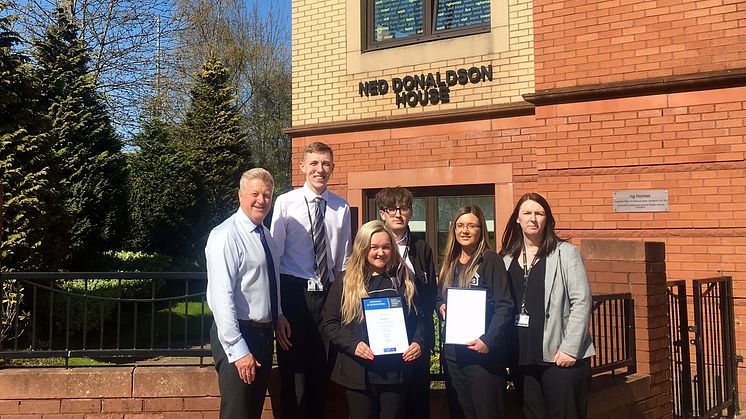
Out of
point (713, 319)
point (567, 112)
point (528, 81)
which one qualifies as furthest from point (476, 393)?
point (528, 81)

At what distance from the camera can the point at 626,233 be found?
7035mm

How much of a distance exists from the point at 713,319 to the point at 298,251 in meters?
4.66

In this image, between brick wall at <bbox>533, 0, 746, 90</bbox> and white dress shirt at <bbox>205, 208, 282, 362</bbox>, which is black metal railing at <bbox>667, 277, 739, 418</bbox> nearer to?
brick wall at <bbox>533, 0, 746, 90</bbox>

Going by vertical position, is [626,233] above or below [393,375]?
above

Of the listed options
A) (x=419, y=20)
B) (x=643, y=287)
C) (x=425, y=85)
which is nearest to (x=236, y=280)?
(x=643, y=287)

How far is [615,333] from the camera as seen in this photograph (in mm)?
4910

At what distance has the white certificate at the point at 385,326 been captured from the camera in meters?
3.42

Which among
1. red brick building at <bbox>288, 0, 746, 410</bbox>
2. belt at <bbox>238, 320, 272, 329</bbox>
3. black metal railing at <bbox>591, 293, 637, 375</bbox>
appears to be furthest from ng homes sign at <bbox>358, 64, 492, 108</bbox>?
belt at <bbox>238, 320, 272, 329</bbox>

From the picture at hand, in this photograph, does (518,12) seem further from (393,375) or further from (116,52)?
(116,52)

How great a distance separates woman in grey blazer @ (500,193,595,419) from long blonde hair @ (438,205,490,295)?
0.79 feet

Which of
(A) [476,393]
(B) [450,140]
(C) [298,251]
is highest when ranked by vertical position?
(B) [450,140]

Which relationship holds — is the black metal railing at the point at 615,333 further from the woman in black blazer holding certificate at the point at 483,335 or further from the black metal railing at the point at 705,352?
the woman in black blazer holding certificate at the point at 483,335

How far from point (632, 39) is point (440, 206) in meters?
3.29

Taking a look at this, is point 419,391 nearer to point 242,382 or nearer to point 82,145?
point 242,382
